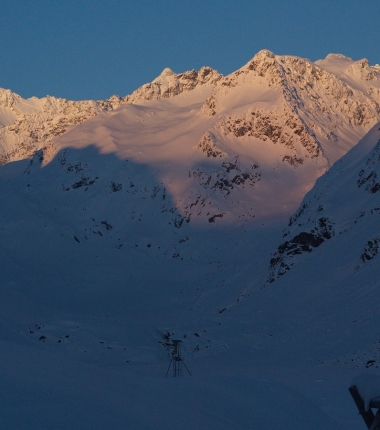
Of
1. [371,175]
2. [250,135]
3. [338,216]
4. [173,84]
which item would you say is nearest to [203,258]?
[338,216]

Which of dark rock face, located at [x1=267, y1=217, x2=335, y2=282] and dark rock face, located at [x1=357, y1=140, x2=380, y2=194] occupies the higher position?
dark rock face, located at [x1=357, y1=140, x2=380, y2=194]

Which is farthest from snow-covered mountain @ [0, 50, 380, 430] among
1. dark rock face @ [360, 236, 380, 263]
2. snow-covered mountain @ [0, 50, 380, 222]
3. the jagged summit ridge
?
the jagged summit ridge

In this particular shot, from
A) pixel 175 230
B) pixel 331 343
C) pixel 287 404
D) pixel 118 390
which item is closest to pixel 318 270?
pixel 331 343

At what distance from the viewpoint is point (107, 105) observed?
17412 centimetres

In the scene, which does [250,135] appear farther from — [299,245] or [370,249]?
[370,249]

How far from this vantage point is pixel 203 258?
70.9 meters

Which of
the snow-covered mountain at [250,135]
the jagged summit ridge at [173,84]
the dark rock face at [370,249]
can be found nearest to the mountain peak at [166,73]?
the jagged summit ridge at [173,84]

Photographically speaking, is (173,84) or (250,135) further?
(173,84)

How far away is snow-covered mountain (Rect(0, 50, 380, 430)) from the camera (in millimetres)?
10875

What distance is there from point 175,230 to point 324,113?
3757 centimetres

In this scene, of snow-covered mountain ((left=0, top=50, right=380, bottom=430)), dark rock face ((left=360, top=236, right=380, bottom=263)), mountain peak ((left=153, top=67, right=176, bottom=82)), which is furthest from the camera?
mountain peak ((left=153, top=67, right=176, bottom=82))

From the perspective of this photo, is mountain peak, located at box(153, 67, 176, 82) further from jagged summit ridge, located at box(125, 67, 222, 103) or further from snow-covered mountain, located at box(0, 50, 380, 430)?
snow-covered mountain, located at box(0, 50, 380, 430)

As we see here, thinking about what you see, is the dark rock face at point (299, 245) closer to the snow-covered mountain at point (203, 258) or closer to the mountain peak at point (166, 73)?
the snow-covered mountain at point (203, 258)

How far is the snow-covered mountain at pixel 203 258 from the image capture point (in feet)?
35.7
